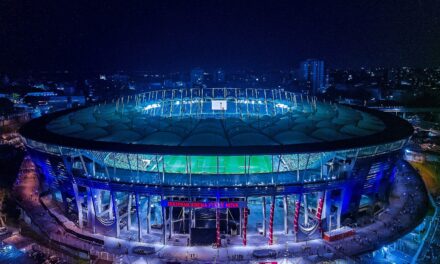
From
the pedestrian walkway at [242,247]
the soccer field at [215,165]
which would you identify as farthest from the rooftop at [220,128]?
the pedestrian walkway at [242,247]

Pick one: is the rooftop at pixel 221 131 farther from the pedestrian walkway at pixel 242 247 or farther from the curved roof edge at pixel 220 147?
the pedestrian walkway at pixel 242 247

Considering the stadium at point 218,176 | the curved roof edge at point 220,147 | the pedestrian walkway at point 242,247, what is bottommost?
the pedestrian walkway at point 242,247

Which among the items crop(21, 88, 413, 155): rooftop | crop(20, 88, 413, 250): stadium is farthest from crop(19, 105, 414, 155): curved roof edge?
crop(20, 88, 413, 250): stadium

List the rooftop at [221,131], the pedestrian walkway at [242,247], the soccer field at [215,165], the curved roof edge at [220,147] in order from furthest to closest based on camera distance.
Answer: the soccer field at [215,165], the rooftop at [221,131], the curved roof edge at [220,147], the pedestrian walkway at [242,247]

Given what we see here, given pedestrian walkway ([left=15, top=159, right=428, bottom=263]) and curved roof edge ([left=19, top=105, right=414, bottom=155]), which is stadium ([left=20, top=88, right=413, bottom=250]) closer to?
curved roof edge ([left=19, top=105, right=414, bottom=155])

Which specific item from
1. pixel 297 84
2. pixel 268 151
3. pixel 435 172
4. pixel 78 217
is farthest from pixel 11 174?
pixel 297 84

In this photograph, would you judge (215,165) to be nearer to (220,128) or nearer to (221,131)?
(221,131)
